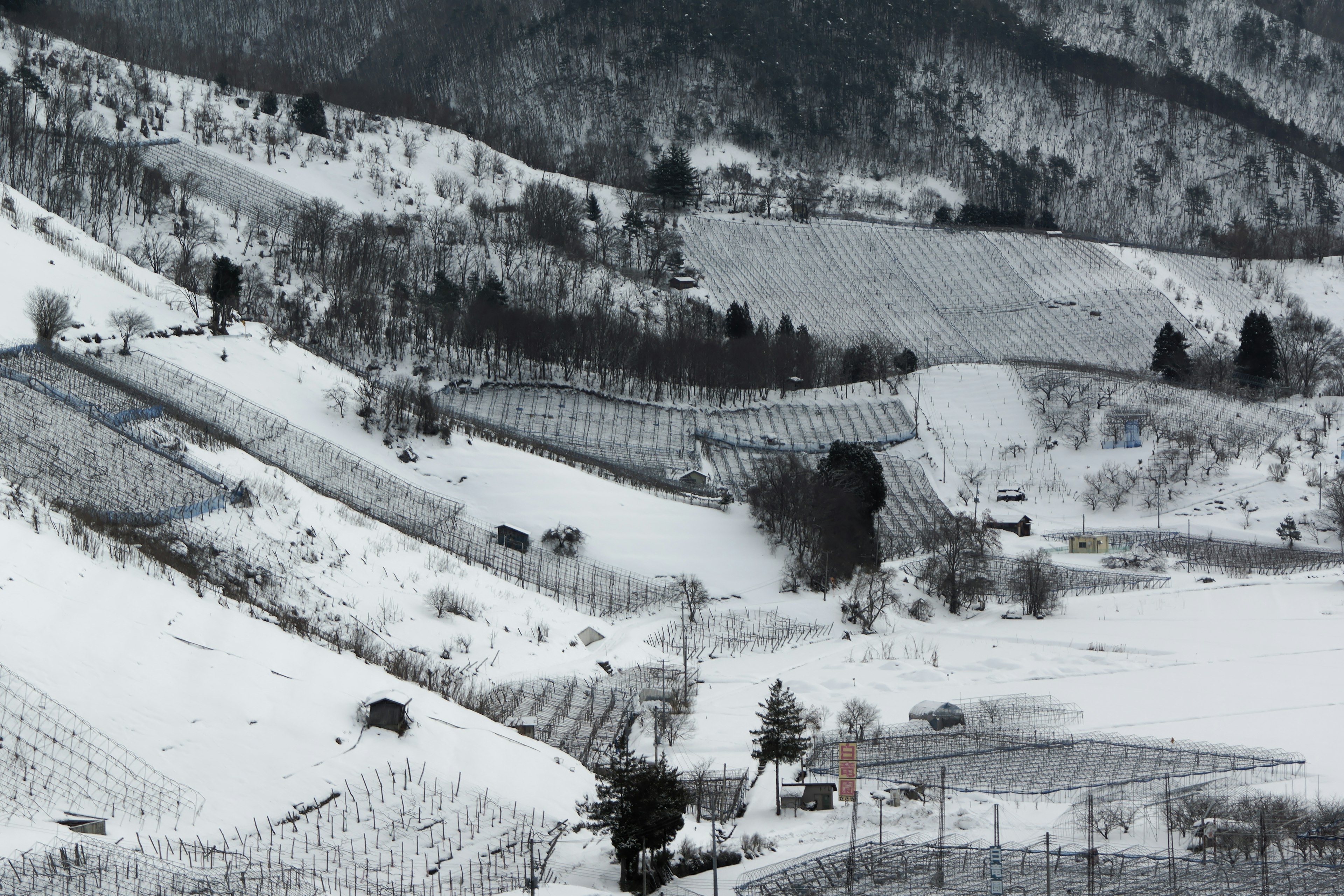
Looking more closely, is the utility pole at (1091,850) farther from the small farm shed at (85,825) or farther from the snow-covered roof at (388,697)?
the small farm shed at (85,825)

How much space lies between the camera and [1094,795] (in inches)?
824

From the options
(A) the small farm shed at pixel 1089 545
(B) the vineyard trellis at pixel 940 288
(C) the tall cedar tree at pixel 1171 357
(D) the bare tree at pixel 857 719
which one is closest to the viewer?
(D) the bare tree at pixel 857 719

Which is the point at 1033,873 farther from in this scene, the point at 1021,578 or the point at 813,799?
the point at 1021,578

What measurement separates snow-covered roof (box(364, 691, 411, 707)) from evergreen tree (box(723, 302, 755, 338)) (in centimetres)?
4134

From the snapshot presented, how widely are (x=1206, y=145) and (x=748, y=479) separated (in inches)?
2892

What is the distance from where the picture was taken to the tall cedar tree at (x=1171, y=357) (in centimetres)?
5769

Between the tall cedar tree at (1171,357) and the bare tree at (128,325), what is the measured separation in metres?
40.1

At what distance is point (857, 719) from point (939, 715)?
5.31 ft

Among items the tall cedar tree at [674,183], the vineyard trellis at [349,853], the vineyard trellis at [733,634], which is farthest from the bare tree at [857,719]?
the tall cedar tree at [674,183]

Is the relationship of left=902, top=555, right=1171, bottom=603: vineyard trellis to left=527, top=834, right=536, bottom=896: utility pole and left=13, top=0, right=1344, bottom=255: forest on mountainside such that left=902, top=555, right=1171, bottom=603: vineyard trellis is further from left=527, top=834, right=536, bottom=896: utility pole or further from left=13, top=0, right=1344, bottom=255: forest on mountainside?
left=13, top=0, right=1344, bottom=255: forest on mountainside

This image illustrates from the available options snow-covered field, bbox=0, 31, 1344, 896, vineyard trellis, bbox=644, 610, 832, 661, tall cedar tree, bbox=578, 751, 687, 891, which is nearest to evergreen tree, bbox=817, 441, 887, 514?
snow-covered field, bbox=0, 31, 1344, 896

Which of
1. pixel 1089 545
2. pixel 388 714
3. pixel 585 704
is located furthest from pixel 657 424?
pixel 388 714

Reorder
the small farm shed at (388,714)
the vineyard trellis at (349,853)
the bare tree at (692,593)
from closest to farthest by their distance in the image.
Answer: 1. the vineyard trellis at (349,853)
2. the small farm shed at (388,714)
3. the bare tree at (692,593)

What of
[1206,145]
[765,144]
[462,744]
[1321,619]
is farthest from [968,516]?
[1206,145]
